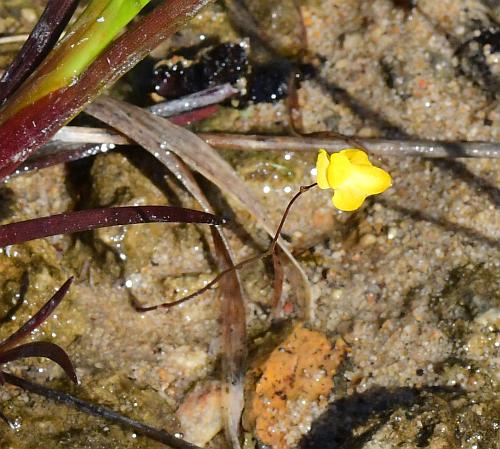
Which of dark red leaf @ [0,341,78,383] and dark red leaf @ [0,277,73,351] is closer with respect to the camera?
dark red leaf @ [0,341,78,383]

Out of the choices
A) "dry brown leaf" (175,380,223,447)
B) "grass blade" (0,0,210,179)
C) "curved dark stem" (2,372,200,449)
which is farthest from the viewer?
"dry brown leaf" (175,380,223,447)

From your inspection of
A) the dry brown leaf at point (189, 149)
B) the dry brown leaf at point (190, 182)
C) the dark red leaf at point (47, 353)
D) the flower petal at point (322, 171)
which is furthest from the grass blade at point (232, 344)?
the flower petal at point (322, 171)

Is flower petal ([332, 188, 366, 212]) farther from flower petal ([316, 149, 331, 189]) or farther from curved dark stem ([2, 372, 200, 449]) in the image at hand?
curved dark stem ([2, 372, 200, 449])

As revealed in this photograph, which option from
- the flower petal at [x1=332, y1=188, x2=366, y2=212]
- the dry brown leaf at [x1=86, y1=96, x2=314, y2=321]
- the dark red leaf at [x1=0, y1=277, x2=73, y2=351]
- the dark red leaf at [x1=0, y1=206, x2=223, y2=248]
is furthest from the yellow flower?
the dark red leaf at [x1=0, y1=277, x2=73, y2=351]

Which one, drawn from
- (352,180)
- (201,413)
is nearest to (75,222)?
(352,180)

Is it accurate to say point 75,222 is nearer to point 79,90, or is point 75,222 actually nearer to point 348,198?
point 79,90

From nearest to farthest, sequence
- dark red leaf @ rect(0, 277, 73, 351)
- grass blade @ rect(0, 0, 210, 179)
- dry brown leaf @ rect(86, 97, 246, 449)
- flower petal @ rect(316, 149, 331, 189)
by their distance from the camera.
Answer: grass blade @ rect(0, 0, 210, 179) → flower petal @ rect(316, 149, 331, 189) → dark red leaf @ rect(0, 277, 73, 351) → dry brown leaf @ rect(86, 97, 246, 449)
